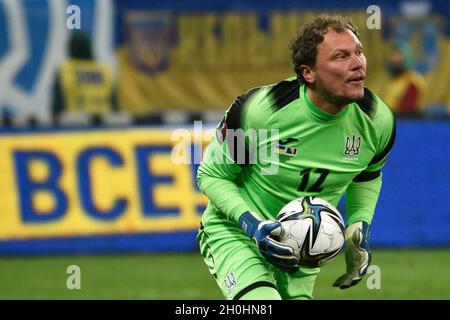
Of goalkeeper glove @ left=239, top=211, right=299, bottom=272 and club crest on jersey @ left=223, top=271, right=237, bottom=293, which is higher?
goalkeeper glove @ left=239, top=211, right=299, bottom=272

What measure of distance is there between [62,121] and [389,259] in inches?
184

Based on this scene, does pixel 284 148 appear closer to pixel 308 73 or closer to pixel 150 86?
pixel 308 73

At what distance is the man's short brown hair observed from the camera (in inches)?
239

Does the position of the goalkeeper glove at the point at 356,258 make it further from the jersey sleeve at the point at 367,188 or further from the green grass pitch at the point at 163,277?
the green grass pitch at the point at 163,277

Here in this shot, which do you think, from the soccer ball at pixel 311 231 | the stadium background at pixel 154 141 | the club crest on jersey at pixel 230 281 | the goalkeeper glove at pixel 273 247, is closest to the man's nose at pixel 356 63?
the soccer ball at pixel 311 231

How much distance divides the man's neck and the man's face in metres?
0.05

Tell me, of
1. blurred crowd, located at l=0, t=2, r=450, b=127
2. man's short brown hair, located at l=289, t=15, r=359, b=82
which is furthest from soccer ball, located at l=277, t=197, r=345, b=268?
blurred crowd, located at l=0, t=2, r=450, b=127

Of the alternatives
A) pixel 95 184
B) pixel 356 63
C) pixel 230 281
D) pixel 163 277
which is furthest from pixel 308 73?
pixel 95 184

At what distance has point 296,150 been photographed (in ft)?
20.5

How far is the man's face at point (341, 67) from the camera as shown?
595 cm

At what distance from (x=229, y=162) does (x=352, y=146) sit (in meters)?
0.72

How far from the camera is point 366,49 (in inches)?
710

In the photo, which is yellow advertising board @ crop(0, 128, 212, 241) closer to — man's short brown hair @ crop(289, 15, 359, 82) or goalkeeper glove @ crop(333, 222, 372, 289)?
goalkeeper glove @ crop(333, 222, 372, 289)

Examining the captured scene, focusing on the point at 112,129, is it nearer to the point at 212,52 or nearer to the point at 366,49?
the point at 212,52
